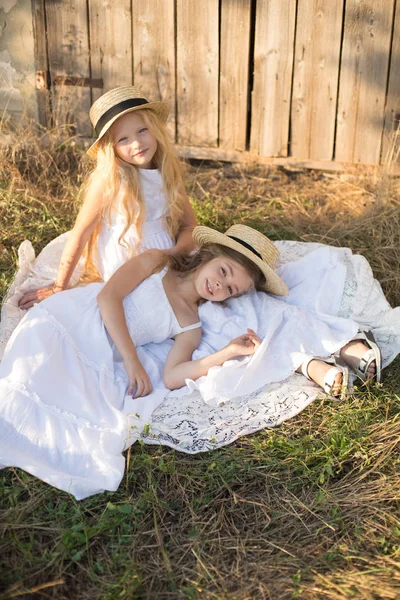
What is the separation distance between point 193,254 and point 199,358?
0.58m

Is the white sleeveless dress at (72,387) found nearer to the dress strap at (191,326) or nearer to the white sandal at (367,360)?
the dress strap at (191,326)

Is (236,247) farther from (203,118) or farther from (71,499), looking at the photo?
(203,118)

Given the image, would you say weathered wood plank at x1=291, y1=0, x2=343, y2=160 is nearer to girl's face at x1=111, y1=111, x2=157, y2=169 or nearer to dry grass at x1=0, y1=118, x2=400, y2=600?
girl's face at x1=111, y1=111, x2=157, y2=169

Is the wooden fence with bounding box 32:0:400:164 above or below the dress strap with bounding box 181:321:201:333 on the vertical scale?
above

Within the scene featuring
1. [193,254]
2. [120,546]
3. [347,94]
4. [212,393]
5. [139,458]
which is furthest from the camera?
[347,94]

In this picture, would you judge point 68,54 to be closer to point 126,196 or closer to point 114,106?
point 114,106

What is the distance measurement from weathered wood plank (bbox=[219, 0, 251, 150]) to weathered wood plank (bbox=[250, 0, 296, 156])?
71 mm

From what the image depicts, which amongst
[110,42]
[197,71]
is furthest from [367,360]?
[110,42]

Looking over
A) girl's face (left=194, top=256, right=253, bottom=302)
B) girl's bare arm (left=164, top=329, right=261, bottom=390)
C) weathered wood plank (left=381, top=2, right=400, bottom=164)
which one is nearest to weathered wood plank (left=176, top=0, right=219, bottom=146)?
weathered wood plank (left=381, top=2, right=400, bottom=164)

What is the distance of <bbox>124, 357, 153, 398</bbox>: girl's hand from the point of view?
2848mm

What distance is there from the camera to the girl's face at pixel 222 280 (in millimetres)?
3010

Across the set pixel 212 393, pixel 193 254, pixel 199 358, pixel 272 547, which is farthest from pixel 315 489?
pixel 193 254

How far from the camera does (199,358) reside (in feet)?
9.98

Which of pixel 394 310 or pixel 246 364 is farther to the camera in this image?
pixel 394 310
